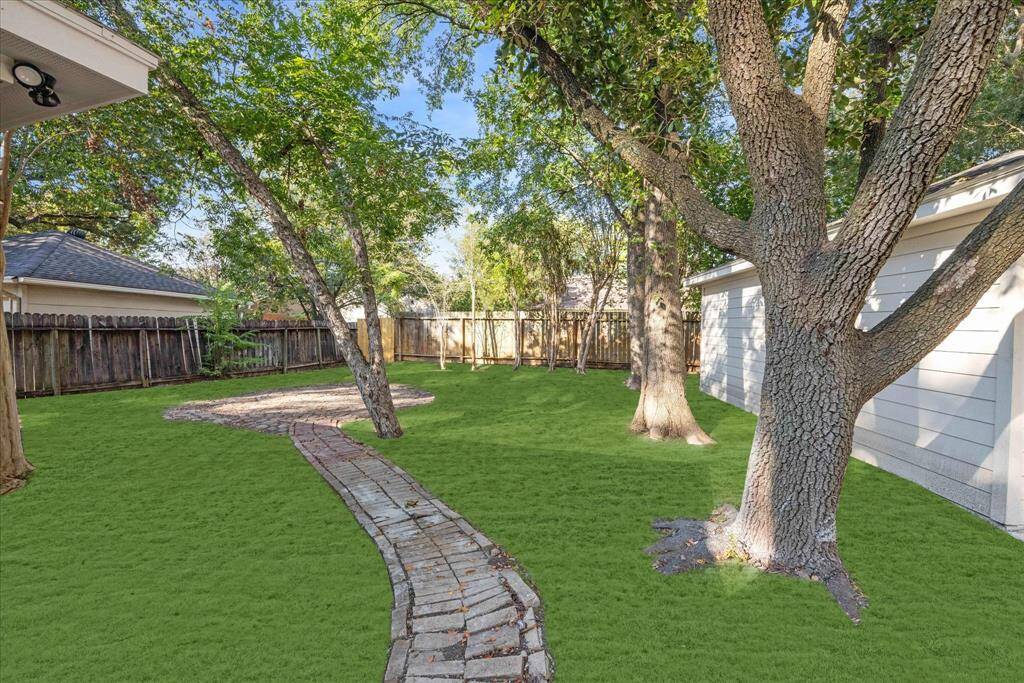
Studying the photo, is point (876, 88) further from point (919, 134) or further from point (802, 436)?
point (802, 436)

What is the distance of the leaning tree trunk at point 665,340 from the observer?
19.6 ft

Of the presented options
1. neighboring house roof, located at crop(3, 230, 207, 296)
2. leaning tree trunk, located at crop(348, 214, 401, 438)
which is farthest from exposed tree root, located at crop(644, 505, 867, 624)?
neighboring house roof, located at crop(3, 230, 207, 296)

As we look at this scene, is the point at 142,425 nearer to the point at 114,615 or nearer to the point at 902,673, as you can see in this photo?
the point at 114,615

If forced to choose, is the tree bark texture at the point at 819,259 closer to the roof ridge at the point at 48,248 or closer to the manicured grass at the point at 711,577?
the manicured grass at the point at 711,577

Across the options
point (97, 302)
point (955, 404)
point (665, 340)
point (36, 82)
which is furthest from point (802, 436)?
point (97, 302)

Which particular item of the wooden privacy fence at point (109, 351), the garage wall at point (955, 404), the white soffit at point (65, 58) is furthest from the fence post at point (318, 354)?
the garage wall at point (955, 404)

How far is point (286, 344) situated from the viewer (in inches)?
534

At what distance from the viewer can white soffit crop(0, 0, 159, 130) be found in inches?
89.7

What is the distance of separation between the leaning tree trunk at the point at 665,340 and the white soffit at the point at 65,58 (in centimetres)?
503

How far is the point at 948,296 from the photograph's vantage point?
7.77 ft

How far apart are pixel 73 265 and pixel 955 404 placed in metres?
15.5

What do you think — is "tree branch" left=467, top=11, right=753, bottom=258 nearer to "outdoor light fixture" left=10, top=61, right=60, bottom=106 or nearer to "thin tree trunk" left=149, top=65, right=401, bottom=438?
"outdoor light fixture" left=10, top=61, right=60, bottom=106

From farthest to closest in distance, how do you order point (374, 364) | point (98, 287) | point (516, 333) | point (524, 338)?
1. point (524, 338)
2. point (516, 333)
3. point (98, 287)
4. point (374, 364)

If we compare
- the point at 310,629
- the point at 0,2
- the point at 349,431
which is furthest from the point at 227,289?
the point at 310,629
